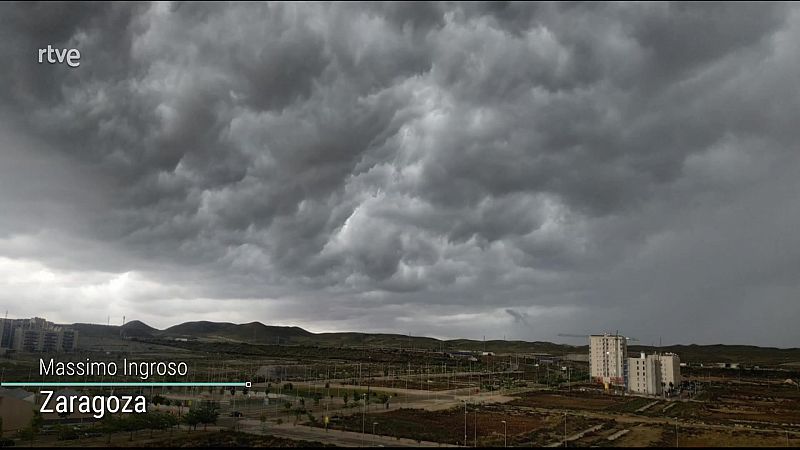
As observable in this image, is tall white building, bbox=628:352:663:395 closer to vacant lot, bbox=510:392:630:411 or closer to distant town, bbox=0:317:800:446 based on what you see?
distant town, bbox=0:317:800:446

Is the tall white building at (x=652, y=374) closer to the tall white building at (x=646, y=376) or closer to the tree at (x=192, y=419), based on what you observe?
the tall white building at (x=646, y=376)

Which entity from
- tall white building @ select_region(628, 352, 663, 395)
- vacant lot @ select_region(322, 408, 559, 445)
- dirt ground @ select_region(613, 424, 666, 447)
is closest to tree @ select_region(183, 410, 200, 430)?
vacant lot @ select_region(322, 408, 559, 445)

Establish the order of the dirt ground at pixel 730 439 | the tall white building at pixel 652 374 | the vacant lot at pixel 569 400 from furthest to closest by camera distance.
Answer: the tall white building at pixel 652 374
the vacant lot at pixel 569 400
the dirt ground at pixel 730 439

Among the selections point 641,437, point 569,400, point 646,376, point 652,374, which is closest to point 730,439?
point 641,437

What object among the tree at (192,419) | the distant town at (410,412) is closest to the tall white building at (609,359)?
the distant town at (410,412)

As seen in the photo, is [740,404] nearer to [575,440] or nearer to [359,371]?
[575,440]
